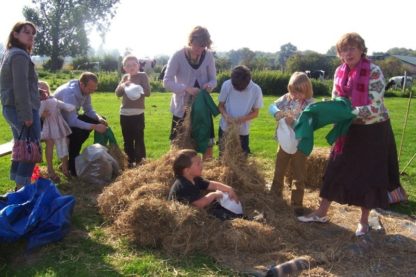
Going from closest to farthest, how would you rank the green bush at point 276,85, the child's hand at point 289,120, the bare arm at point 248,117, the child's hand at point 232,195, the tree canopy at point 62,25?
the child's hand at point 232,195 < the child's hand at point 289,120 < the bare arm at point 248,117 < the green bush at point 276,85 < the tree canopy at point 62,25

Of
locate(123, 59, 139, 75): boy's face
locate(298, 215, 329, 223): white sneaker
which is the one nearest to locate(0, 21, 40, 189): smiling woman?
locate(123, 59, 139, 75): boy's face

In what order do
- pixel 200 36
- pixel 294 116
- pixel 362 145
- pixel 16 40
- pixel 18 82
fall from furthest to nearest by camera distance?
pixel 200 36 < pixel 294 116 < pixel 16 40 < pixel 18 82 < pixel 362 145

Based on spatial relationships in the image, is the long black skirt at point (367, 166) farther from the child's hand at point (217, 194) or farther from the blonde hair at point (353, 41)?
the child's hand at point (217, 194)

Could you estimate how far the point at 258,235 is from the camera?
436 cm

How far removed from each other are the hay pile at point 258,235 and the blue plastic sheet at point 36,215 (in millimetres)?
559

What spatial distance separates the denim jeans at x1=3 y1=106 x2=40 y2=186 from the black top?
67.1 inches

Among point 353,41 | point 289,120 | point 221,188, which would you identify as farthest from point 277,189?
point 353,41

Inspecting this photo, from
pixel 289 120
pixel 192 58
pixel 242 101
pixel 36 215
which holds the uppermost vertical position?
pixel 192 58

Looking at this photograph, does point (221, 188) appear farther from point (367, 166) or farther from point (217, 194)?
point (367, 166)

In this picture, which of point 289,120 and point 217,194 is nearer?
point 217,194

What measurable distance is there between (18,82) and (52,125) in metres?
1.79

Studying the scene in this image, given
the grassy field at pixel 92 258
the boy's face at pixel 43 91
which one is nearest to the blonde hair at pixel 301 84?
the grassy field at pixel 92 258

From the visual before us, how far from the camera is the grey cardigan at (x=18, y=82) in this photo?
480 centimetres

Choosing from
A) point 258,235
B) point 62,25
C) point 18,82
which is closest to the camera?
point 258,235
